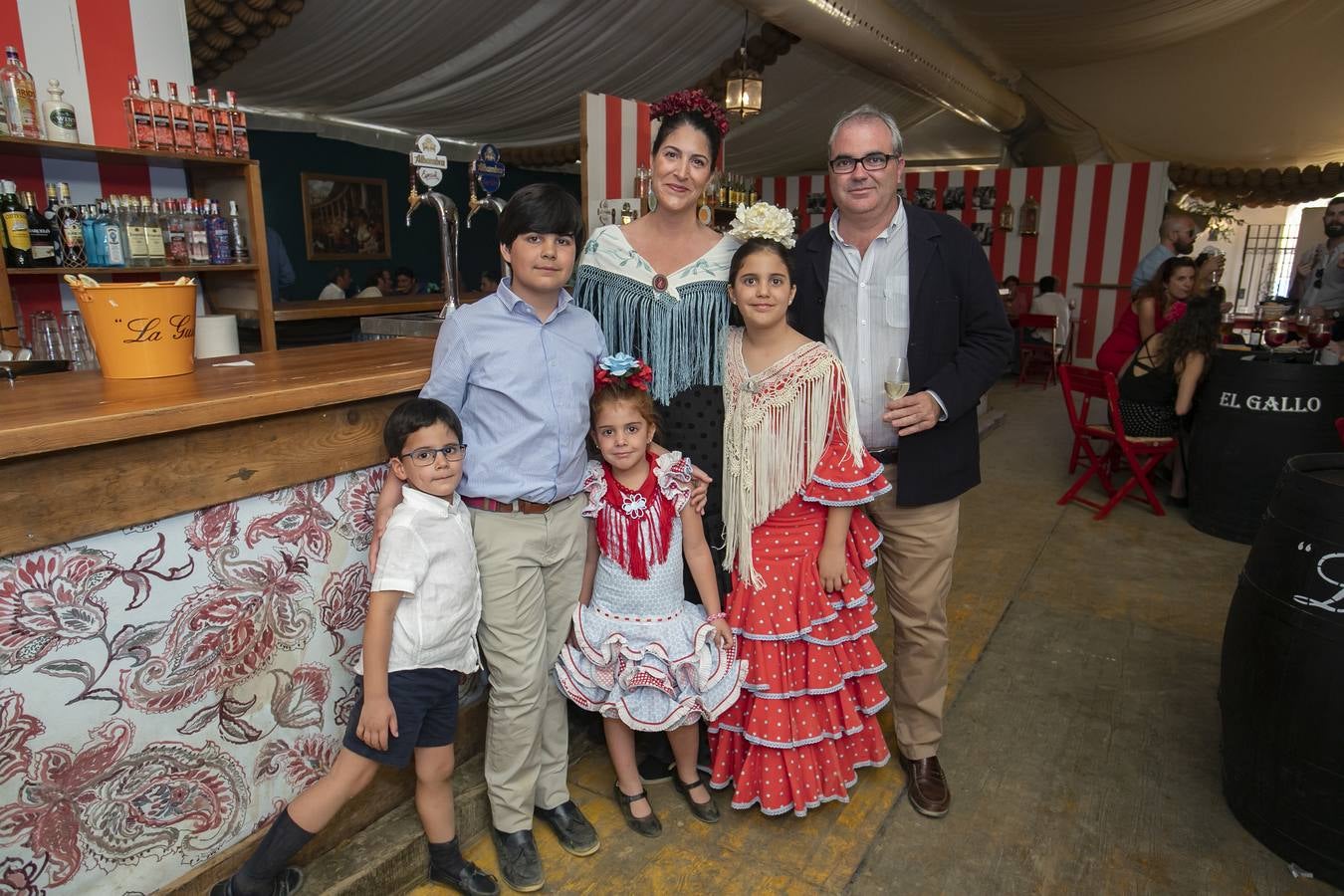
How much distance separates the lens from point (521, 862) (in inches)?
75.4

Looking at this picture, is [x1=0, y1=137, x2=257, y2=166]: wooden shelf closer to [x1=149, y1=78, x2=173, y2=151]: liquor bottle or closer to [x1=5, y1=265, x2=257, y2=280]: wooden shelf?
[x1=149, y1=78, x2=173, y2=151]: liquor bottle

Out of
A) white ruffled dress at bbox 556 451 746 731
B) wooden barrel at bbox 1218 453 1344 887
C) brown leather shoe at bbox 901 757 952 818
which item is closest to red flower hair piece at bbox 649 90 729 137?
white ruffled dress at bbox 556 451 746 731

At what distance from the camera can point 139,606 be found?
148 centimetres

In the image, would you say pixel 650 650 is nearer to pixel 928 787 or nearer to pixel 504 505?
pixel 504 505

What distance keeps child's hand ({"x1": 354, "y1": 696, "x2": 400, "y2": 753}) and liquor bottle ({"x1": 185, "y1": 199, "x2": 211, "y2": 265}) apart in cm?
310

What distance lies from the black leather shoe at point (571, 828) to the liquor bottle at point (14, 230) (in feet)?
10.4

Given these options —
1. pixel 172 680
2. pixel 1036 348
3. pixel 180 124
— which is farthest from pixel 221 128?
pixel 1036 348

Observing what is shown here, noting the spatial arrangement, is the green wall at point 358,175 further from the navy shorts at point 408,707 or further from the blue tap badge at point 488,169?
the navy shorts at point 408,707

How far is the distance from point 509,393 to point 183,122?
10.2ft

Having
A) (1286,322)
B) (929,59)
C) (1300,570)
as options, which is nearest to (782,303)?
(1300,570)

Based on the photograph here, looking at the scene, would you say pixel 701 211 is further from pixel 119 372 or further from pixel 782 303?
pixel 119 372

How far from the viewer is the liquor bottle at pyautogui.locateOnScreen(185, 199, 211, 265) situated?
12.7 ft

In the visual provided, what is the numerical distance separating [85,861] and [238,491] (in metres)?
0.70

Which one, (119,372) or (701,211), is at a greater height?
(701,211)
